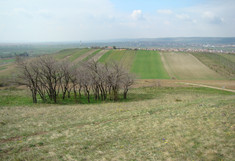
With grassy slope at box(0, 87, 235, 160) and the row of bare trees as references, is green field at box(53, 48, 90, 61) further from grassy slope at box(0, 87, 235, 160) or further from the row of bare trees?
grassy slope at box(0, 87, 235, 160)

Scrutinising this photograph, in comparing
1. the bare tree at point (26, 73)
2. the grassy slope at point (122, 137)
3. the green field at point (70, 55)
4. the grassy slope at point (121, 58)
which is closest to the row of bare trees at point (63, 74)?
the bare tree at point (26, 73)

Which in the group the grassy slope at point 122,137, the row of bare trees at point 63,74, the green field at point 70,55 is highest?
the green field at point 70,55

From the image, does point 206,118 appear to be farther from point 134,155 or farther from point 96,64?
point 96,64

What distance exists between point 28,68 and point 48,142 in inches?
900

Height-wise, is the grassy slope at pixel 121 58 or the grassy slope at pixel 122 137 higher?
the grassy slope at pixel 121 58

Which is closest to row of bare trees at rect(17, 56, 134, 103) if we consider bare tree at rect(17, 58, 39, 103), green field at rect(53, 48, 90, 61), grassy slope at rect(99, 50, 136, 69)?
bare tree at rect(17, 58, 39, 103)

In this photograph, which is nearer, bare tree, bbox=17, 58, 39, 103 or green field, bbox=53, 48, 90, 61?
bare tree, bbox=17, 58, 39, 103

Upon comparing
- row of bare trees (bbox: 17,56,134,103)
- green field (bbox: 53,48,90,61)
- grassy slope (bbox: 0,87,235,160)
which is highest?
green field (bbox: 53,48,90,61)

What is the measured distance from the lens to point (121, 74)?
109 feet

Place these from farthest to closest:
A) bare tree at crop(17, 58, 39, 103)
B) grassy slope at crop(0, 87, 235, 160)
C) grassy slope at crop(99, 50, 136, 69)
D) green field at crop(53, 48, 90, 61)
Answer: green field at crop(53, 48, 90, 61), grassy slope at crop(99, 50, 136, 69), bare tree at crop(17, 58, 39, 103), grassy slope at crop(0, 87, 235, 160)

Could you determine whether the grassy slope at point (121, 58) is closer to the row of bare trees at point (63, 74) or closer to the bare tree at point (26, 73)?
the row of bare trees at point (63, 74)

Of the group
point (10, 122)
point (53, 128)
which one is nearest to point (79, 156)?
point (53, 128)

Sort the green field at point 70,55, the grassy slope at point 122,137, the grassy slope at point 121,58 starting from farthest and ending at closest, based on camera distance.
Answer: the green field at point 70,55
the grassy slope at point 121,58
the grassy slope at point 122,137

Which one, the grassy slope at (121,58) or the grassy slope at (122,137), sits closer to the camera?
the grassy slope at (122,137)
